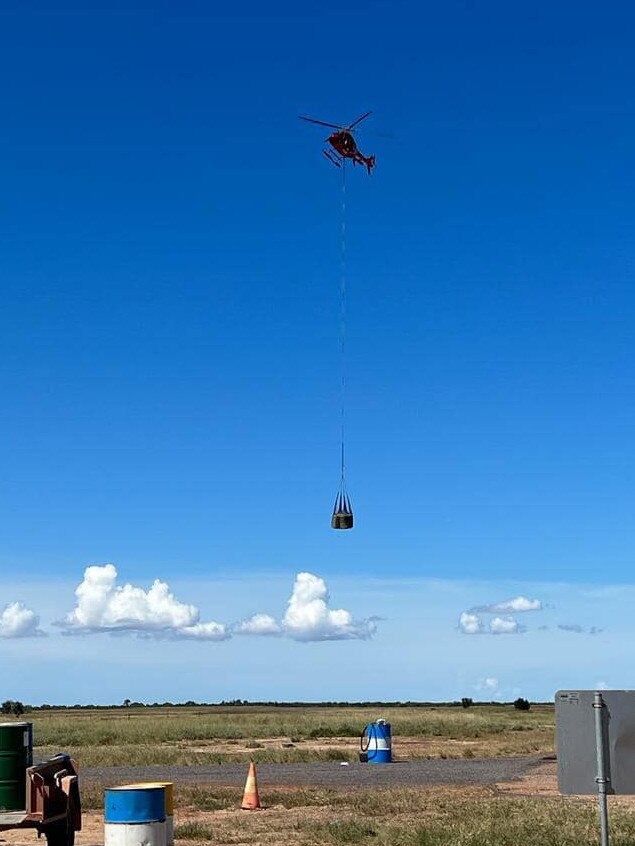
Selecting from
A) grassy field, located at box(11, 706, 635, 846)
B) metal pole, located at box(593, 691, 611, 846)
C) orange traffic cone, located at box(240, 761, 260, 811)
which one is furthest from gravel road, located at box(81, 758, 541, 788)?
metal pole, located at box(593, 691, 611, 846)

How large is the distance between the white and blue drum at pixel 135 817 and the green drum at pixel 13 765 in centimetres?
129

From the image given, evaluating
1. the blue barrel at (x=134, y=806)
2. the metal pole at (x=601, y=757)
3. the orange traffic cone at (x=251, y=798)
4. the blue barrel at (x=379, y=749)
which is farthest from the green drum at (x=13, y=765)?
the blue barrel at (x=379, y=749)

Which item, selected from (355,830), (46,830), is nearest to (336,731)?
(355,830)

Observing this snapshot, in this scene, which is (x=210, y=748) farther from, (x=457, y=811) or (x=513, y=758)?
(x=457, y=811)

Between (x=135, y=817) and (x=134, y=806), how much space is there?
127 millimetres

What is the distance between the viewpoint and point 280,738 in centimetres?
5253

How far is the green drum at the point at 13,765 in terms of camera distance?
1455 cm

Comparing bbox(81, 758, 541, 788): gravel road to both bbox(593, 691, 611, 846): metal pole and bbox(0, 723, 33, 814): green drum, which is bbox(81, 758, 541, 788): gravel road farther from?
bbox(593, 691, 611, 846): metal pole

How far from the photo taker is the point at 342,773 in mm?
30594

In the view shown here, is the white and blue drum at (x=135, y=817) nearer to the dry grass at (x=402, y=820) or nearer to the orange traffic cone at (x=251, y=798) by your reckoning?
the dry grass at (x=402, y=820)

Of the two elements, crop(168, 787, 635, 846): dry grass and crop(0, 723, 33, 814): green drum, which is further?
crop(168, 787, 635, 846): dry grass

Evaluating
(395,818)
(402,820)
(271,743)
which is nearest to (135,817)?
(402,820)

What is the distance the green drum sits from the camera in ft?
47.8

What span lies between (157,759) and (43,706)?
155 metres
